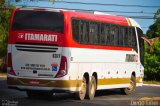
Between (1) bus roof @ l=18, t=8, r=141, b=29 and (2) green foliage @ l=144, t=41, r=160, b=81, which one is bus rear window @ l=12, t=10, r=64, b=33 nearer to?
(1) bus roof @ l=18, t=8, r=141, b=29

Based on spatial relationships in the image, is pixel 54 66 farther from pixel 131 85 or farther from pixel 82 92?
pixel 131 85

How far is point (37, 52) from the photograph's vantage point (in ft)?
64.9

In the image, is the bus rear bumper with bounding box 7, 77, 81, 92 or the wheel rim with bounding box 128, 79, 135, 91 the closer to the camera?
the bus rear bumper with bounding box 7, 77, 81, 92

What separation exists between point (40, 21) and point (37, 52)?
1.19 meters

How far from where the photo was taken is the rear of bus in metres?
19.7

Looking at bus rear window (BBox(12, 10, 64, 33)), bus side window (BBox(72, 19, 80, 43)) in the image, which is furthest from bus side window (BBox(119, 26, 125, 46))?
bus rear window (BBox(12, 10, 64, 33))

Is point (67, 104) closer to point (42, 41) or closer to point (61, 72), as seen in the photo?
point (61, 72)

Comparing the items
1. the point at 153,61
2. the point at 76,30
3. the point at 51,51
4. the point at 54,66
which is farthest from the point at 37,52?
the point at 153,61

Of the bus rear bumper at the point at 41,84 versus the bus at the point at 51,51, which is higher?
the bus at the point at 51,51

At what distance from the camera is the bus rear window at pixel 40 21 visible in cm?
1991

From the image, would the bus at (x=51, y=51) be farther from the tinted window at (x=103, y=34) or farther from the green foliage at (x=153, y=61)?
the green foliage at (x=153, y=61)

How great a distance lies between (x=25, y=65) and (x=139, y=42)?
8.99m

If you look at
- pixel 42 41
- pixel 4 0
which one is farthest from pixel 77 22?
pixel 4 0

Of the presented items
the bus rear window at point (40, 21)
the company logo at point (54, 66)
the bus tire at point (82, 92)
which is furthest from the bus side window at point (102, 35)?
the company logo at point (54, 66)
